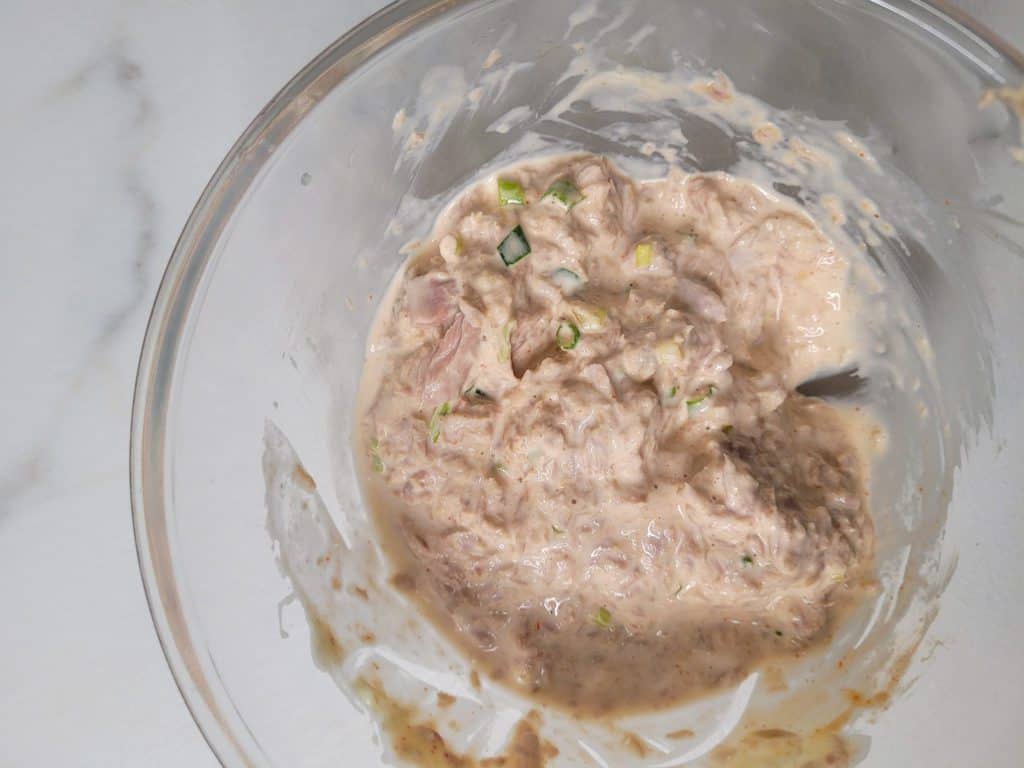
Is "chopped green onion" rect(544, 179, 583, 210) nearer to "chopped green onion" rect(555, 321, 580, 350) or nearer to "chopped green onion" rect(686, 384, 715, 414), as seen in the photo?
"chopped green onion" rect(555, 321, 580, 350)

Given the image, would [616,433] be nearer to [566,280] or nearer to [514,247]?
[566,280]

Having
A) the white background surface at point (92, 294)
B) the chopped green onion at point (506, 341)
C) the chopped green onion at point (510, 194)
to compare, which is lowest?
the white background surface at point (92, 294)

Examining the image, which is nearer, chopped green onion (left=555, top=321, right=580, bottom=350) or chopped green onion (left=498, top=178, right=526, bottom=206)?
chopped green onion (left=555, top=321, right=580, bottom=350)

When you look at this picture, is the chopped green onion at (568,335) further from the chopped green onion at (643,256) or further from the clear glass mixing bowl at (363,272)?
the clear glass mixing bowl at (363,272)

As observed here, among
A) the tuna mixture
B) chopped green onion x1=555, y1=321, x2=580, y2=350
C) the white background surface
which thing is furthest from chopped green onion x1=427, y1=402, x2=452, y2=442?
the white background surface

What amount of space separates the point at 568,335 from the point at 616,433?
243 mm

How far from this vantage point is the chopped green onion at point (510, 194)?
2262 millimetres

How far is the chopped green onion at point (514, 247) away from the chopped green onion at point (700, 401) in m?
0.50

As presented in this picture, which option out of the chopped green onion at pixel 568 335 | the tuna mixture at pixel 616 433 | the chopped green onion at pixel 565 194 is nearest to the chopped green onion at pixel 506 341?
the tuna mixture at pixel 616 433

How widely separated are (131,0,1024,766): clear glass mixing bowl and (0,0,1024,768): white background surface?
587 millimetres

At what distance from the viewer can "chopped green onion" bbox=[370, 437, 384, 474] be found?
2324 mm

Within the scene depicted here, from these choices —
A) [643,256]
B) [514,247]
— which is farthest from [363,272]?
[643,256]

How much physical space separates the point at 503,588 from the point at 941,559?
1.04 meters

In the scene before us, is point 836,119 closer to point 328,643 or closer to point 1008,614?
point 1008,614
